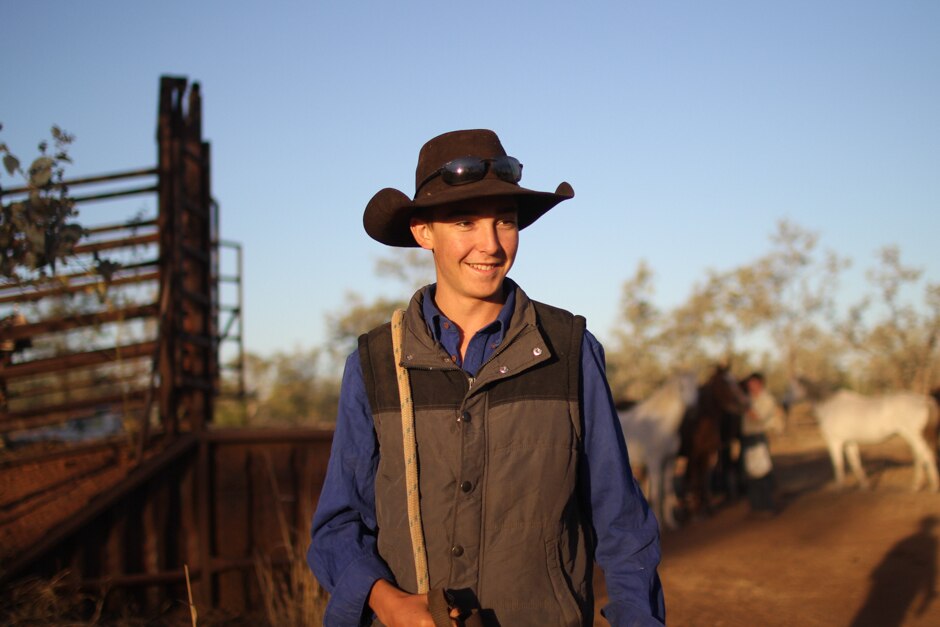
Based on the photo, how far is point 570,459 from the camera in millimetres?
2131

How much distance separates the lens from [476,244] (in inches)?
89.3

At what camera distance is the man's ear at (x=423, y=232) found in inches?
95.5

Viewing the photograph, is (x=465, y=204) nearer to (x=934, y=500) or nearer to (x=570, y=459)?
(x=570, y=459)

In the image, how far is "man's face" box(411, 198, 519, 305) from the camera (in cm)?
227

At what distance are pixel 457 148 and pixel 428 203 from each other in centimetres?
20

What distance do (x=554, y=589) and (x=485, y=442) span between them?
0.35 meters

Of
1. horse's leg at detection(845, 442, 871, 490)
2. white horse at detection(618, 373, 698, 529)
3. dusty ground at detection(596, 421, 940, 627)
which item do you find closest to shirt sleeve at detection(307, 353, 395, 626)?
dusty ground at detection(596, 421, 940, 627)

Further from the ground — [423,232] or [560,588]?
[423,232]

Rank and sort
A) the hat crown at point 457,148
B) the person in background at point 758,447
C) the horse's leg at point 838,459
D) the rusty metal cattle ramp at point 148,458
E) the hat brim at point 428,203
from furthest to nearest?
the horse's leg at point 838,459 → the person in background at point 758,447 → the rusty metal cattle ramp at point 148,458 → the hat crown at point 457,148 → the hat brim at point 428,203

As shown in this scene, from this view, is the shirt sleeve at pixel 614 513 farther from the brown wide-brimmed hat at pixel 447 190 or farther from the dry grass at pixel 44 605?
the dry grass at pixel 44 605

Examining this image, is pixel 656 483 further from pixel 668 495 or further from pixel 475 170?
pixel 475 170

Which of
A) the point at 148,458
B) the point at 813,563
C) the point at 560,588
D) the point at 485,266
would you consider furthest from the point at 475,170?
the point at 813,563

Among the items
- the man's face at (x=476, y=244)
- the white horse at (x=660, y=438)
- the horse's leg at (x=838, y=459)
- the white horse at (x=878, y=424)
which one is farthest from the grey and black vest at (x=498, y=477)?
the horse's leg at (x=838, y=459)

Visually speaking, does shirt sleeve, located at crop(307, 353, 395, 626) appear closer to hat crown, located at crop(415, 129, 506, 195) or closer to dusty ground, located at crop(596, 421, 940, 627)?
hat crown, located at crop(415, 129, 506, 195)
